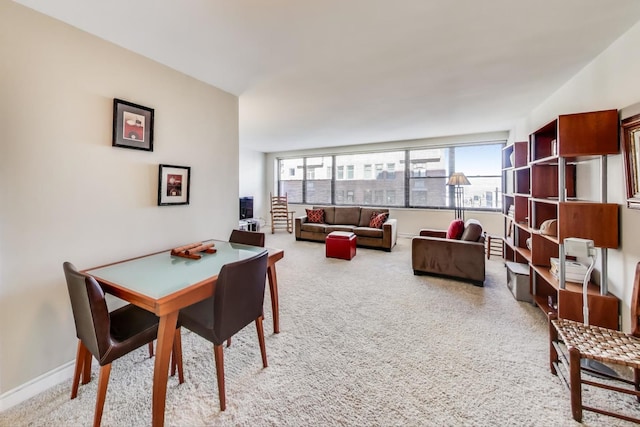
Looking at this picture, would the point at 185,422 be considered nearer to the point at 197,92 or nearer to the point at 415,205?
the point at 197,92

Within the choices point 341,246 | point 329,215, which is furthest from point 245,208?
point 341,246

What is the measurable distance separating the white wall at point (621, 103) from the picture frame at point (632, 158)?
0.11m

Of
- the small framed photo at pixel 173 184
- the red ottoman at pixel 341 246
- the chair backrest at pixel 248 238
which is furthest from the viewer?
the red ottoman at pixel 341 246

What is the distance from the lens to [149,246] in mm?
2219

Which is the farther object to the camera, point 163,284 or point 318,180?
point 318,180

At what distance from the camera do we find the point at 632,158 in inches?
67.3

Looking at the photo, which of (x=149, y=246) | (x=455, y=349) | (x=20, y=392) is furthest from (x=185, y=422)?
(x=455, y=349)

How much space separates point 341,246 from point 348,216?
1731mm

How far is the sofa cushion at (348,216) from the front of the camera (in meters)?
6.07

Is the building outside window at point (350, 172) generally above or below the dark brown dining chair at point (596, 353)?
above

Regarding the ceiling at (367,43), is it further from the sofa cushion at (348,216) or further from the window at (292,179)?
the window at (292,179)

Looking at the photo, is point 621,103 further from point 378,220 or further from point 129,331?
point 378,220

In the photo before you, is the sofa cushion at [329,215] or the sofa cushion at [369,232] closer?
the sofa cushion at [369,232]

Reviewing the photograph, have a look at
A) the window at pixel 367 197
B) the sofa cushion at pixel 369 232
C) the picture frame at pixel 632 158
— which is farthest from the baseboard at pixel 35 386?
the window at pixel 367 197
